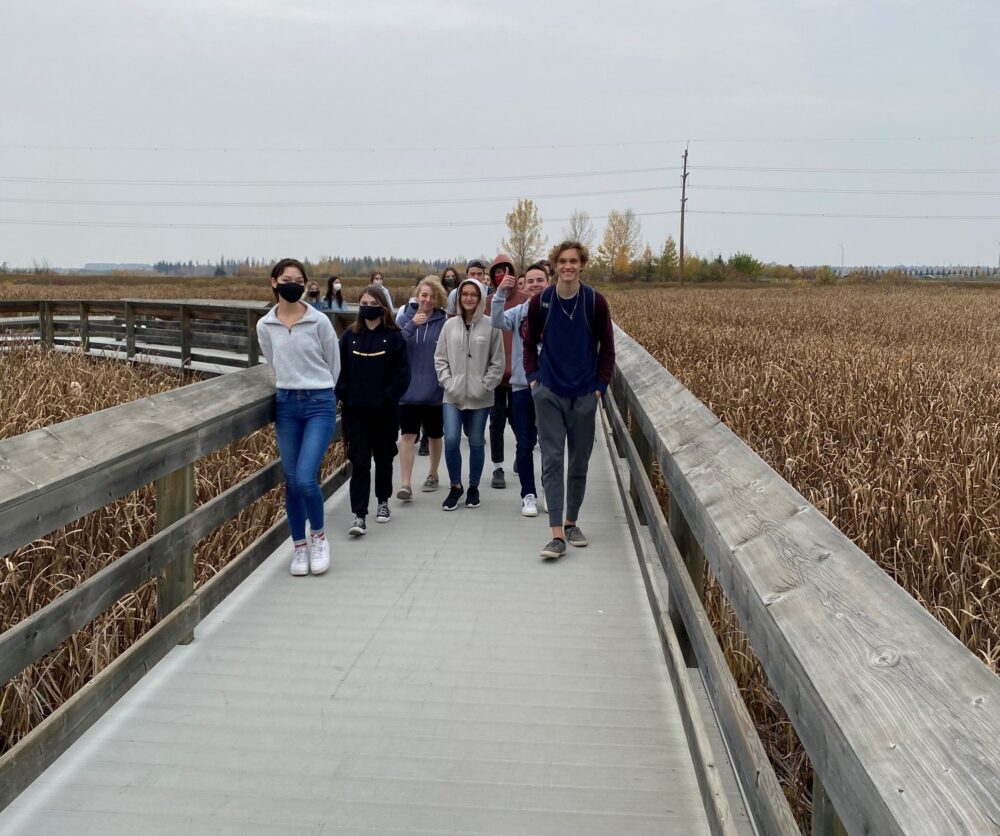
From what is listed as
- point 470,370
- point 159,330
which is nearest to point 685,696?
point 470,370

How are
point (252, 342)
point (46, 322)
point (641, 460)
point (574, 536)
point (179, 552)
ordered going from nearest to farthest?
point (179, 552)
point (641, 460)
point (574, 536)
point (252, 342)
point (46, 322)

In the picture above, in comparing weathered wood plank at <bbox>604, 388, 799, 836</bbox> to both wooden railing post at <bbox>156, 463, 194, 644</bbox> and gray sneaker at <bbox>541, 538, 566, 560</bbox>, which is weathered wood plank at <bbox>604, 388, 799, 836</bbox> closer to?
gray sneaker at <bbox>541, 538, 566, 560</bbox>

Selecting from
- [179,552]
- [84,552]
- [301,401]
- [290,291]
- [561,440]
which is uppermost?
[290,291]

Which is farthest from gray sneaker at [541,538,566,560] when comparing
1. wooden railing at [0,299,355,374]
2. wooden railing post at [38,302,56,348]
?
wooden railing post at [38,302,56,348]

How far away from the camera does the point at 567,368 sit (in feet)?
17.1

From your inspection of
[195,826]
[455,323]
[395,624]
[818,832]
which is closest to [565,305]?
[455,323]

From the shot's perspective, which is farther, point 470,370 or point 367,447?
point 470,370

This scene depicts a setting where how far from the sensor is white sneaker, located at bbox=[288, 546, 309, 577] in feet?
15.8

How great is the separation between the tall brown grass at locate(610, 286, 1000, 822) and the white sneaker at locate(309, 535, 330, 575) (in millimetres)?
1891

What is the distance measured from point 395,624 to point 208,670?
824 millimetres

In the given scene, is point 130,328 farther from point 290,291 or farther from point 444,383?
point 290,291

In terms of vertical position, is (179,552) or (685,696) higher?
(179,552)

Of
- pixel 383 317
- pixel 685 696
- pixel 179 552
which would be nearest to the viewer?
pixel 685 696

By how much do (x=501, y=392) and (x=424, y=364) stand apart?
828 mm
